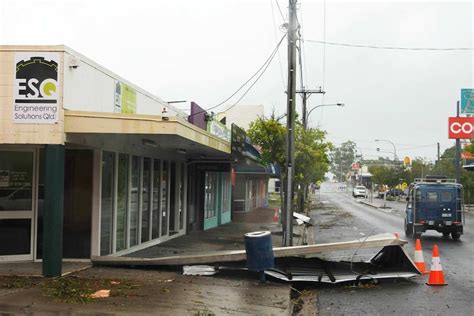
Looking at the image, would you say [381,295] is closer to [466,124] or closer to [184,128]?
[184,128]

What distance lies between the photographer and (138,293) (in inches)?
340

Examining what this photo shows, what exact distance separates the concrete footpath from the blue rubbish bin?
0.34 m

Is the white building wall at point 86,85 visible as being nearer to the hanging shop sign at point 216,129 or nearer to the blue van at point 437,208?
the hanging shop sign at point 216,129

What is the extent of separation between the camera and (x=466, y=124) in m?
51.3

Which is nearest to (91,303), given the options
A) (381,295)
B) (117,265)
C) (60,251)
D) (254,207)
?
(60,251)

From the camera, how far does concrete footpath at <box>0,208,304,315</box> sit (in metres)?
7.55

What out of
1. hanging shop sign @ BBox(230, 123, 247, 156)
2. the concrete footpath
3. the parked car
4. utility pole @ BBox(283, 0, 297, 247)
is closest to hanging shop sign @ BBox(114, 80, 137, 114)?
the concrete footpath

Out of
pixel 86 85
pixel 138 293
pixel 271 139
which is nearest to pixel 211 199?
pixel 271 139

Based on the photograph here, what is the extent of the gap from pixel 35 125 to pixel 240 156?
29.3 feet

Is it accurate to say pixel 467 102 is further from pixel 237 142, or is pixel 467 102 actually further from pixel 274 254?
pixel 274 254

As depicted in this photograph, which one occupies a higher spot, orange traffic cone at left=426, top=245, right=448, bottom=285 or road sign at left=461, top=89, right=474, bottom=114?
road sign at left=461, top=89, right=474, bottom=114

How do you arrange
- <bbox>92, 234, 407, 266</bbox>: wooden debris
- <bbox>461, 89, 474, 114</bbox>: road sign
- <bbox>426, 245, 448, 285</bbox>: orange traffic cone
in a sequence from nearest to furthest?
1. <bbox>92, 234, 407, 266</bbox>: wooden debris
2. <bbox>426, 245, 448, 285</bbox>: orange traffic cone
3. <bbox>461, 89, 474, 114</bbox>: road sign

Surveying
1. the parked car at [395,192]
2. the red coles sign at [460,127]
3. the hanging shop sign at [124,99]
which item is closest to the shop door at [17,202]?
the hanging shop sign at [124,99]

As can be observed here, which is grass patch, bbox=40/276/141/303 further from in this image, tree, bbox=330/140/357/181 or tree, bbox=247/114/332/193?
tree, bbox=330/140/357/181
